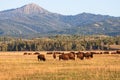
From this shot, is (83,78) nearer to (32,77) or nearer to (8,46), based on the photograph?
(32,77)

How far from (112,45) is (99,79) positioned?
147622mm

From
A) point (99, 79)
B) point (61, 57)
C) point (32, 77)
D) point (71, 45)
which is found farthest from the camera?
point (71, 45)

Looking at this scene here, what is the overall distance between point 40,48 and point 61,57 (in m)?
112

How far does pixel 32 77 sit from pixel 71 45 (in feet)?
457

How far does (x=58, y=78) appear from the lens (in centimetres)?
3162

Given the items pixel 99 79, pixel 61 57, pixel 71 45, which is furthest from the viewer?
pixel 71 45

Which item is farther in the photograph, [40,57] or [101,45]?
[101,45]

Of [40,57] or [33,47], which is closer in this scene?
[40,57]

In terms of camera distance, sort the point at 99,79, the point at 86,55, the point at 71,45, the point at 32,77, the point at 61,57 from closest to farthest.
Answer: the point at 99,79
the point at 32,77
the point at 61,57
the point at 86,55
the point at 71,45

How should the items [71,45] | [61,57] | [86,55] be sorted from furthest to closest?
[71,45] < [86,55] < [61,57]

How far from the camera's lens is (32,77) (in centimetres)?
3272

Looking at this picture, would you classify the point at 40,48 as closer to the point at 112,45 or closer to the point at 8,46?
the point at 8,46

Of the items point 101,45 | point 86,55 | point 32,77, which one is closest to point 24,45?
point 101,45

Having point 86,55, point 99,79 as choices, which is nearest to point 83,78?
point 99,79
